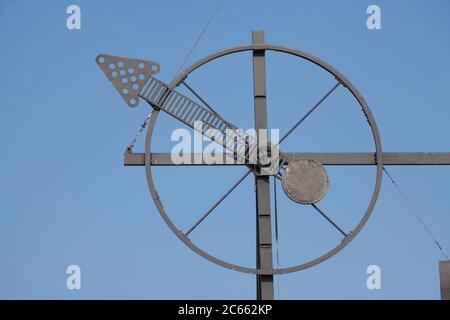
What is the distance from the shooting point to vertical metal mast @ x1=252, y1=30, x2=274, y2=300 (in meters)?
20.8

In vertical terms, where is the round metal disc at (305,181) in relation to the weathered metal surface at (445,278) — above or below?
above

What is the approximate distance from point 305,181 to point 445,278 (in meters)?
3.43

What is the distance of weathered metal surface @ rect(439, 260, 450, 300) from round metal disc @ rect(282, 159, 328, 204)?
2.81m

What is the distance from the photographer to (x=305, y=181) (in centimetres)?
2128

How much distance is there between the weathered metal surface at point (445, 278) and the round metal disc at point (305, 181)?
2.81 metres

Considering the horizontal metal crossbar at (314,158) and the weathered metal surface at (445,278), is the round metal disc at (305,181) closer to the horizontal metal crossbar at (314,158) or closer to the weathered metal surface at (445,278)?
the horizontal metal crossbar at (314,158)

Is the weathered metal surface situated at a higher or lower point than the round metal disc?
lower

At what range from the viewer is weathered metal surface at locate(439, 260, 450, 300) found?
21.1m

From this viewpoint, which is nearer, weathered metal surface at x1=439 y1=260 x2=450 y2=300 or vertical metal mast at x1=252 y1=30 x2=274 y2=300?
vertical metal mast at x1=252 y1=30 x2=274 y2=300

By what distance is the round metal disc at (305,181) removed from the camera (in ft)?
69.7

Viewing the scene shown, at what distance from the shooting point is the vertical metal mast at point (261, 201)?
20.8m

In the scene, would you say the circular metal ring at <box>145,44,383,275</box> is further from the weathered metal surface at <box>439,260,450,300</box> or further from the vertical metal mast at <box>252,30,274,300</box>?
the weathered metal surface at <box>439,260,450,300</box>

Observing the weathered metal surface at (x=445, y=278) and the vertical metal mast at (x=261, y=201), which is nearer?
the vertical metal mast at (x=261, y=201)
